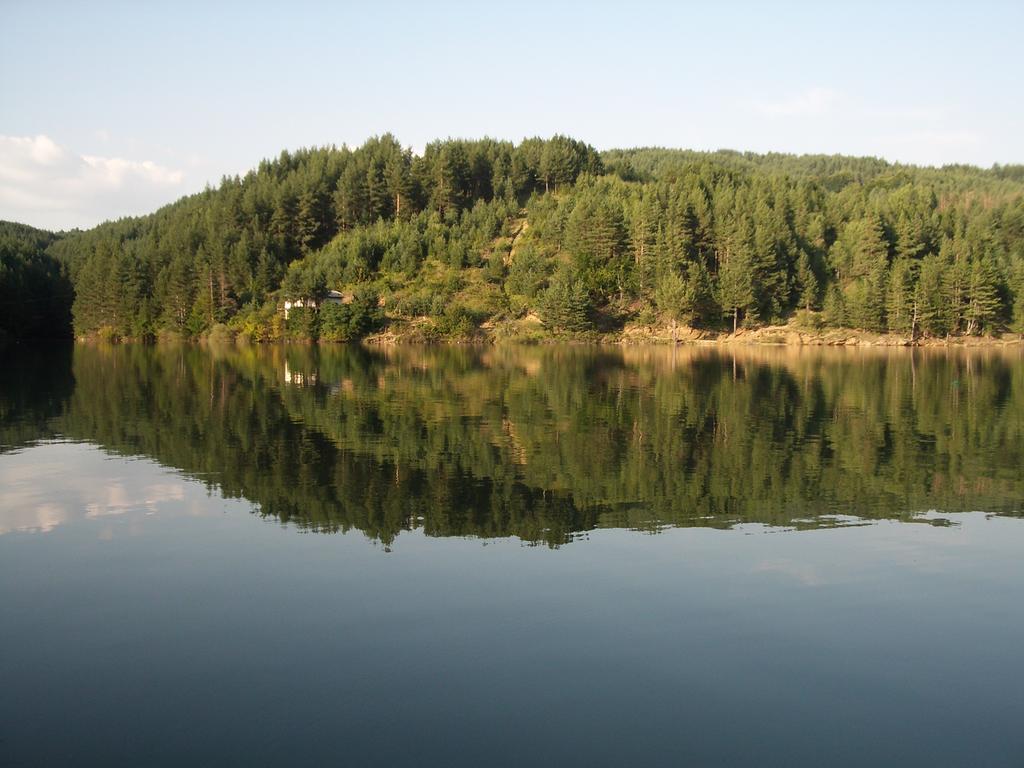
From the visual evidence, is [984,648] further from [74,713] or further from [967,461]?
[967,461]

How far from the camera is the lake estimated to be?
9.52 m

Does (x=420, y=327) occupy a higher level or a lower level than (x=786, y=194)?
lower

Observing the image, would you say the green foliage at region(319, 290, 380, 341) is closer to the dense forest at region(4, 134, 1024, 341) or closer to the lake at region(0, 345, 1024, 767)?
the dense forest at region(4, 134, 1024, 341)

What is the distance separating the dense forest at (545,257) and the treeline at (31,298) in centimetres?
261

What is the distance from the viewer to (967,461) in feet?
86.1

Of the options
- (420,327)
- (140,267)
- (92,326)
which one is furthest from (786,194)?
(92,326)

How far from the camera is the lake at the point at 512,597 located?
952cm

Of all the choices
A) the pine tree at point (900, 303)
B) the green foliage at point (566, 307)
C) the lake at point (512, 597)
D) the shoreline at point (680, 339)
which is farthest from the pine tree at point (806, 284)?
the lake at point (512, 597)

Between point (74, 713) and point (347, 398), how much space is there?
3485 centimetres

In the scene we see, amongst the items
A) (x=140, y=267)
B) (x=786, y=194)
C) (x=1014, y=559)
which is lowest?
(x=1014, y=559)

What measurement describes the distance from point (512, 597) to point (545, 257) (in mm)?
127437

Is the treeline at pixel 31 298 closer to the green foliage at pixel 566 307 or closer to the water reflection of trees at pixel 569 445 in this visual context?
the green foliage at pixel 566 307

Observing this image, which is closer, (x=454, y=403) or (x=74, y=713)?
(x=74, y=713)

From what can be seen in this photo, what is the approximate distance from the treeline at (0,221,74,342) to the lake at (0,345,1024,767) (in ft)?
429
